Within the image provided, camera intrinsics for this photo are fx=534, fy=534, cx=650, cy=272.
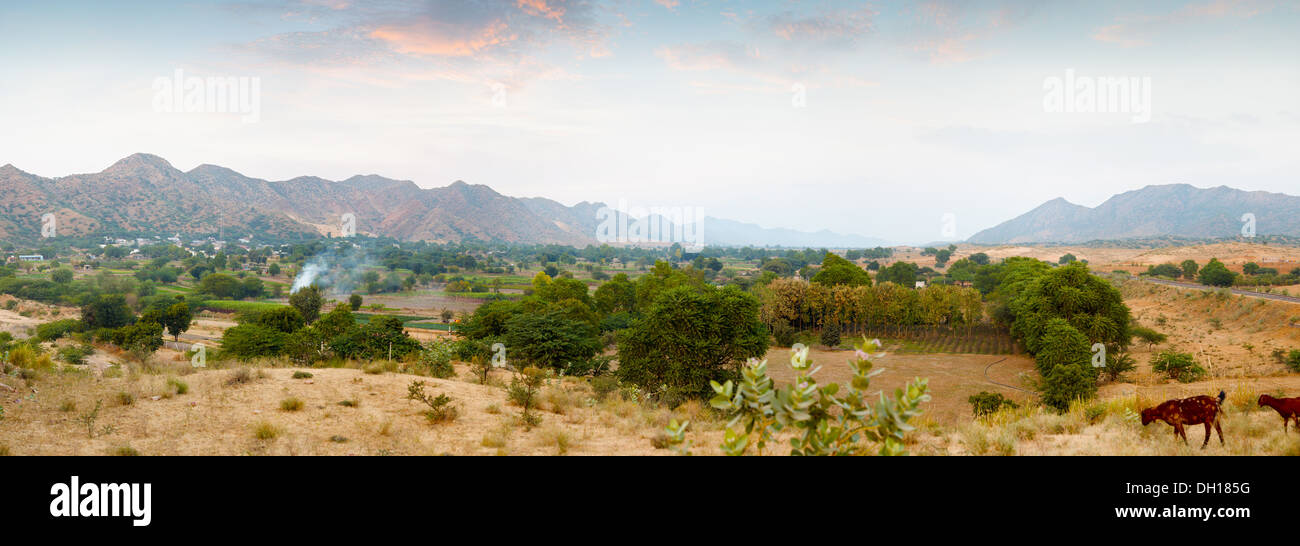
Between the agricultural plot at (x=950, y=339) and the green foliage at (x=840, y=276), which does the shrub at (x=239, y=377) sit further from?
the green foliage at (x=840, y=276)

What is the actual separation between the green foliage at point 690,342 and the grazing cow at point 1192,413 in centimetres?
1624

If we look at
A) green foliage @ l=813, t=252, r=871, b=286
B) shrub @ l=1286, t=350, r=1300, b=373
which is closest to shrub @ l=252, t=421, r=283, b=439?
shrub @ l=1286, t=350, r=1300, b=373

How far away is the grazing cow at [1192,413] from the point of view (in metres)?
5.88

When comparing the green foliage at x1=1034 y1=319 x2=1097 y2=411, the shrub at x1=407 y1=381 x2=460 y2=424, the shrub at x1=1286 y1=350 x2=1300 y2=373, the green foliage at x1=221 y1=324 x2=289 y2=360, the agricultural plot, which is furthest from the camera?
the agricultural plot

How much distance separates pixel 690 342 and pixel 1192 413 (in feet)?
60.7

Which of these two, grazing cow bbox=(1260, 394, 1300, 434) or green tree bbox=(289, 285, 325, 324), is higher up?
grazing cow bbox=(1260, 394, 1300, 434)

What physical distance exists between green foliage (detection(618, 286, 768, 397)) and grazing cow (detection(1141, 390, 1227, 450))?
16.2m

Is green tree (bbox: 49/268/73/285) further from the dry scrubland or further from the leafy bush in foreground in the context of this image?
the leafy bush in foreground

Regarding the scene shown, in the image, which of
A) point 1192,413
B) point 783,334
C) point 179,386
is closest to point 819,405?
point 1192,413

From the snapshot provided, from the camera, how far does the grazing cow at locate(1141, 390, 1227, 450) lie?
5.88 meters

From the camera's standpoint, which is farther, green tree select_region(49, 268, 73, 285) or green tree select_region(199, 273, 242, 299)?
green tree select_region(199, 273, 242, 299)
